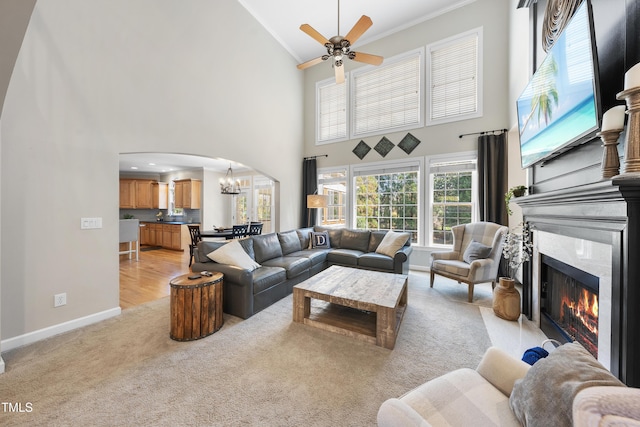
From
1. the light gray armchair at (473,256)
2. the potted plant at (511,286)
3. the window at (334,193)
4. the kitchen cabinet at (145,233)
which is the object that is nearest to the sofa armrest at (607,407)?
the potted plant at (511,286)

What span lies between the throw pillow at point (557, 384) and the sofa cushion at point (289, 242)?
358cm

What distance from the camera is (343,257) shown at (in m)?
4.24

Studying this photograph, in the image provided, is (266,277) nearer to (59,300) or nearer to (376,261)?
(376,261)

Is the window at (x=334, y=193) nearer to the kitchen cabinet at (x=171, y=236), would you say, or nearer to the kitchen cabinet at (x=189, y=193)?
the kitchen cabinet at (x=189, y=193)

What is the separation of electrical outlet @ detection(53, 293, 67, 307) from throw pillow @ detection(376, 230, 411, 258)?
4134mm

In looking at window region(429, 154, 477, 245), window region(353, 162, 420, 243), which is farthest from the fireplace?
window region(353, 162, 420, 243)

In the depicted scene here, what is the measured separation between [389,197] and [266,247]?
3.00 m

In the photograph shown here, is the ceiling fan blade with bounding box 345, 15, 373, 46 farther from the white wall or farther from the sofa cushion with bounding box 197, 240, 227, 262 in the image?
the sofa cushion with bounding box 197, 240, 227, 262

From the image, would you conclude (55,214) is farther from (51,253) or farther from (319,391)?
(319,391)

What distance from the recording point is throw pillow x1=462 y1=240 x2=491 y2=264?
11.1 feet

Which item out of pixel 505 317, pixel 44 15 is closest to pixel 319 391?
pixel 505 317

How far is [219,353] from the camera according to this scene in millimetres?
2041

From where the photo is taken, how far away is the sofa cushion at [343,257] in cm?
415

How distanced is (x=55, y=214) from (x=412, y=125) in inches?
221
